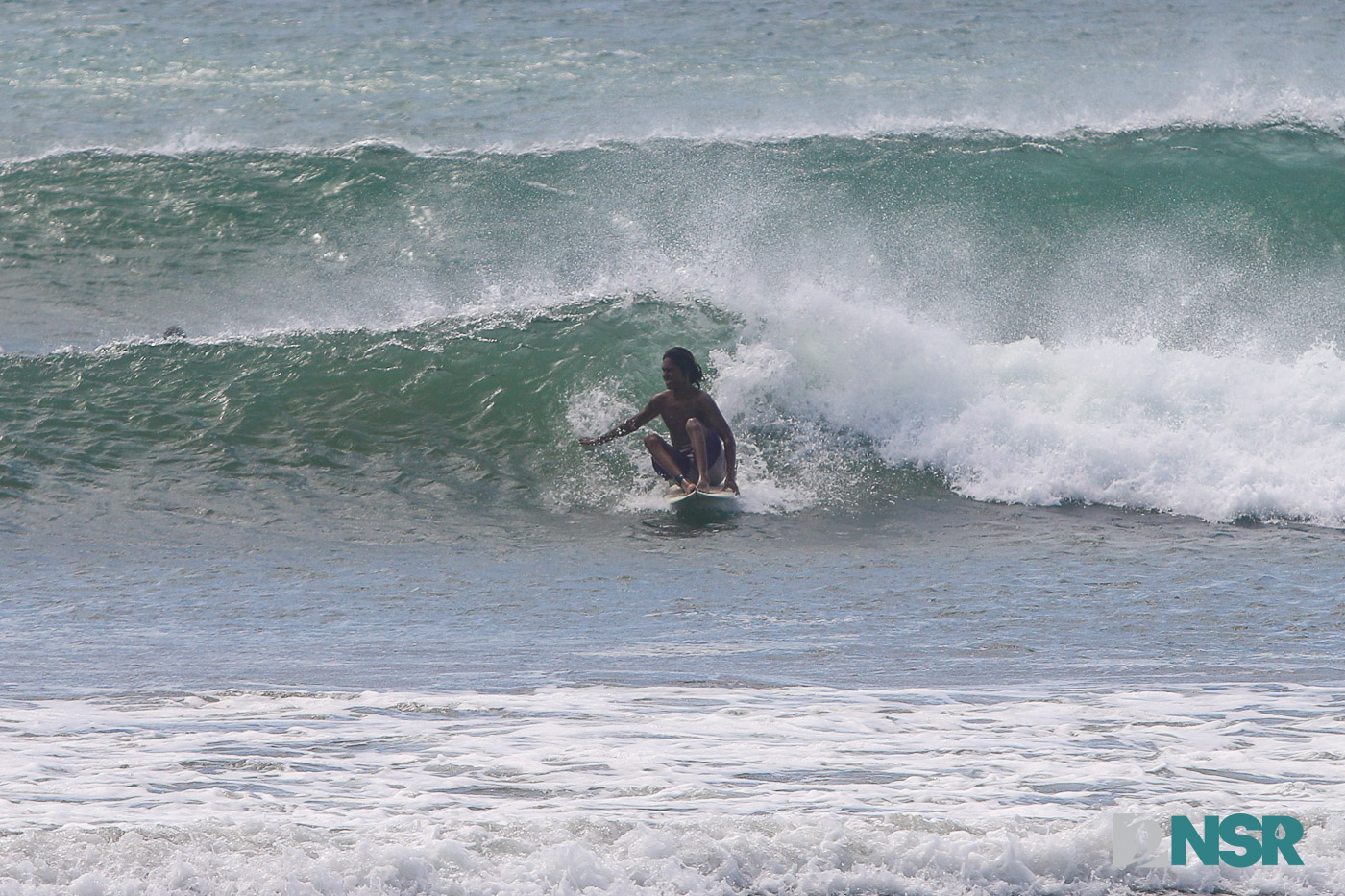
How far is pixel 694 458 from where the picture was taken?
9336mm

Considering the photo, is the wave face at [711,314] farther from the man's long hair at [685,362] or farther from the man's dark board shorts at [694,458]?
the man's long hair at [685,362]

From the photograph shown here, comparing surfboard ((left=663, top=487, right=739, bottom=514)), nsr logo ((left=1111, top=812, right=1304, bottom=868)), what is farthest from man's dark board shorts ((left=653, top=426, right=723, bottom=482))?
nsr logo ((left=1111, top=812, right=1304, bottom=868))

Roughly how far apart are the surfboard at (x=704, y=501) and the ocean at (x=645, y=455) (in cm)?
14

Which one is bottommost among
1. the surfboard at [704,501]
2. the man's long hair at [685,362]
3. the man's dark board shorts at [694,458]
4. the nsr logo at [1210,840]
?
the nsr logo at [1210,840]

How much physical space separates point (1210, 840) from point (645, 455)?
6205 millimetres

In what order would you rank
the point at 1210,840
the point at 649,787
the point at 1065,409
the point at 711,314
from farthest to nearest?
the point at 711,314 < the point at 1065,409 < the point at 649,787 < the point at 1210,840

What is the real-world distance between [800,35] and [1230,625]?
55.6ft

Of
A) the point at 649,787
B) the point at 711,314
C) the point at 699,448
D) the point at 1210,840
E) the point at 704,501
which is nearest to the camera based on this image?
the point at 1210,840

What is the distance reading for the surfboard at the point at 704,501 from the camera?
905cm

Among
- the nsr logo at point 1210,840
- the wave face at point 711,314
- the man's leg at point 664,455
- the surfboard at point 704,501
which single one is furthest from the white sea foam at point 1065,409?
the nsr logo at point 1210,840

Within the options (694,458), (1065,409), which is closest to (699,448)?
(694,458)

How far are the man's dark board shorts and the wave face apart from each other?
309mm

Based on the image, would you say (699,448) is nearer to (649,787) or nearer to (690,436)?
(690,436)

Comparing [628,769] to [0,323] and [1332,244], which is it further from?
[1332,244]
